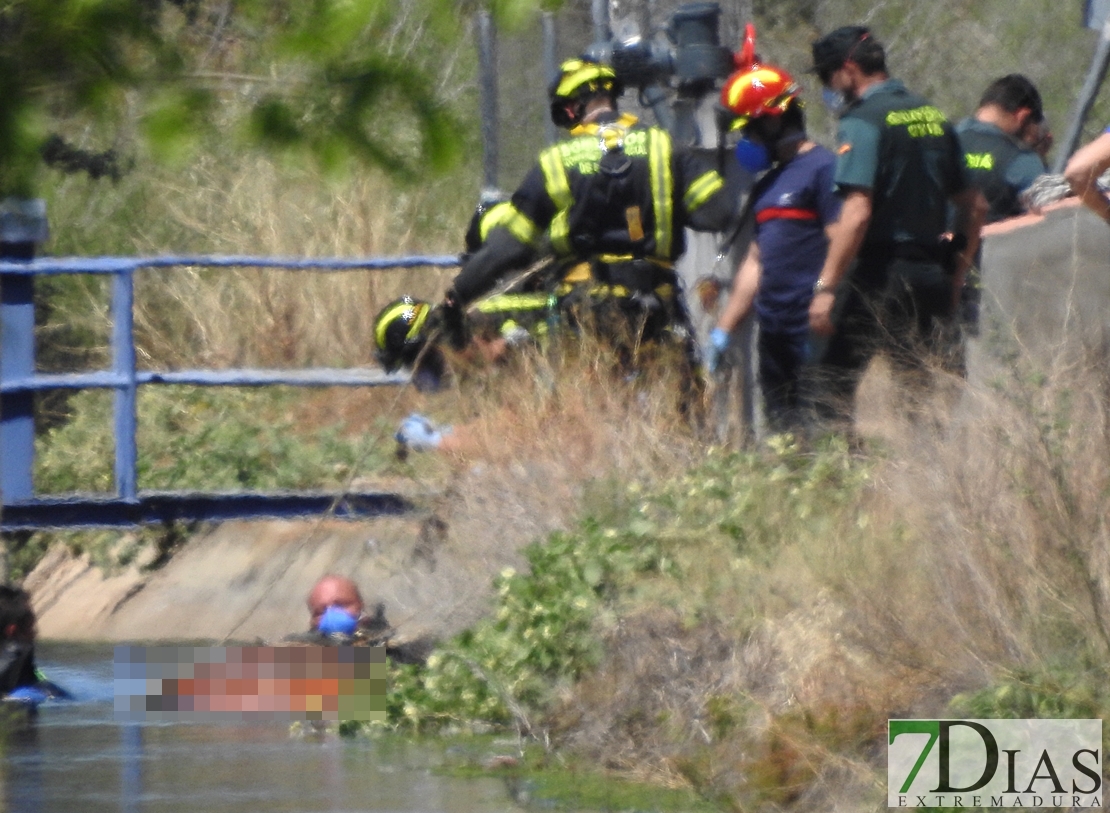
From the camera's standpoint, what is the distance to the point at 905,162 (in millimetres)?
7125

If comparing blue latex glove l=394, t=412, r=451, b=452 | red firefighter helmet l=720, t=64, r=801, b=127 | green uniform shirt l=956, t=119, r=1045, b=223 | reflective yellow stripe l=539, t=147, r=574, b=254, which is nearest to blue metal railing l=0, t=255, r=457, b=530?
blue latex glove l=394, t=412, r=451, b=452

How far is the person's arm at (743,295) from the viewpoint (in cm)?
775

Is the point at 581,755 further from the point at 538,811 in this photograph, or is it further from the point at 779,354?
the point at 779,354

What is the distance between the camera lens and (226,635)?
8.41m

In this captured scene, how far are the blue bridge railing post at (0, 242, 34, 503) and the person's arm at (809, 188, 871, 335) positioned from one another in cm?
345

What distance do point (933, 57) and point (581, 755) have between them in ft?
28.2

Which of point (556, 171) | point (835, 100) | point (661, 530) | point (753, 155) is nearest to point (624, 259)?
point (556, 171)

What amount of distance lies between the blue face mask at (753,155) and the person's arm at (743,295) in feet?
1.10

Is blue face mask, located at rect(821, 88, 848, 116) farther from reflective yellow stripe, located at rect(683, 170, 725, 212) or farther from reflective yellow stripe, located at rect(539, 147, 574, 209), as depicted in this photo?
reflective yellow stripe, located at rect(539, 147, 574, 209)

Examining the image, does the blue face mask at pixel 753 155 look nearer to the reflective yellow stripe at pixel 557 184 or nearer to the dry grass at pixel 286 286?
the reflective yellow stripe at pixel 557 184

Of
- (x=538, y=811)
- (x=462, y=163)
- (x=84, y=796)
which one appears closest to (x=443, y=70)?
(x=462, y=163)

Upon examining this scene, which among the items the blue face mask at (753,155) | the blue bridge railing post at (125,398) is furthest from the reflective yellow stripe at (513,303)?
the blue bridge railing post at (125,398)

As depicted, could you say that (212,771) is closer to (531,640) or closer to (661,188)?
(531,640)

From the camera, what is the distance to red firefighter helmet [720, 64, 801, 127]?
7391mm
